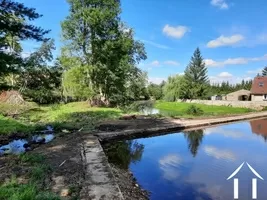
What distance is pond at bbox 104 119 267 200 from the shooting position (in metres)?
7.63

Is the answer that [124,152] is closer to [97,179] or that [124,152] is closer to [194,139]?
[194,139]

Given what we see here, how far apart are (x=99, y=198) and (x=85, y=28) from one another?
24592 millimetres

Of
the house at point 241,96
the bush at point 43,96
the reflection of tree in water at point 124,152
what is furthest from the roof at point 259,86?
the reflection of tree in water at point 124,152

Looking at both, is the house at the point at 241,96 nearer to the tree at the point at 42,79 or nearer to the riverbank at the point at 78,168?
the tree at the point at 42,79

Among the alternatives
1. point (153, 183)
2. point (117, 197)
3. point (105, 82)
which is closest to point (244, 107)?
point (105, 82)

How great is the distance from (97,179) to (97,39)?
74.4 ft

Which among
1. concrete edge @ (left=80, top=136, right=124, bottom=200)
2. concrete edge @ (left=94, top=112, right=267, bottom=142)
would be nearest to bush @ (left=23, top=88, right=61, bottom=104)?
concrete edge @ (left=94, top=112, right=267, bottom=142)

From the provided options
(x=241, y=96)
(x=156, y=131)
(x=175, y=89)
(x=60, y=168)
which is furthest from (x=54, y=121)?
(x=241, y=96)

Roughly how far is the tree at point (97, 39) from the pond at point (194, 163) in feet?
45.1

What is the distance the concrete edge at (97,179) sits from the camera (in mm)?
5613

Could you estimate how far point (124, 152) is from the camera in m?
12.2

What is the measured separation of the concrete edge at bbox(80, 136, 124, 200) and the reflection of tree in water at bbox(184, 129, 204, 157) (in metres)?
4.76

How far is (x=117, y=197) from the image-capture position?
5.53m

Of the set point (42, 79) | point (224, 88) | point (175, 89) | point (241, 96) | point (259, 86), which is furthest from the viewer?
point (224, 88)
